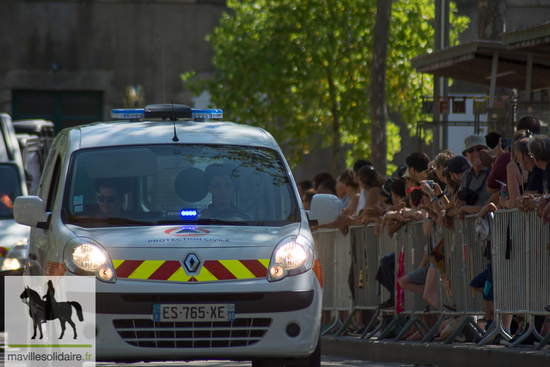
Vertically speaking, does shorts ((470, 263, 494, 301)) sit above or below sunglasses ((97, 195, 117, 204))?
below

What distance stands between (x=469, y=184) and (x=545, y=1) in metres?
24.6

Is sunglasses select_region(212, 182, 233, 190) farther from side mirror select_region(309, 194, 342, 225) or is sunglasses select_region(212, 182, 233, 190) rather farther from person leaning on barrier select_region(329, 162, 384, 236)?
person leaning on barrier select_region(329, 162, 384, 236)

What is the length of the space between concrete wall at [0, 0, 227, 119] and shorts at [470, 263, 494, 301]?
904 inches

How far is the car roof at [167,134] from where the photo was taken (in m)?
7.90

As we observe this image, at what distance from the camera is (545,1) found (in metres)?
32.9

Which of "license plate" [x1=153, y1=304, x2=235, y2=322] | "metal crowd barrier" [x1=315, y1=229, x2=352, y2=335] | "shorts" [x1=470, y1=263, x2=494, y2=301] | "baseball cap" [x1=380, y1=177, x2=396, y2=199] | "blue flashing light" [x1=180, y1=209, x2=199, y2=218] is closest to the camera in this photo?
"license plate" [x1=153, y1=304, x2=235, y2=322]

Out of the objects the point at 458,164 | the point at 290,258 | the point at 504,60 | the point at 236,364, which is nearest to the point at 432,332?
the point at 458,164

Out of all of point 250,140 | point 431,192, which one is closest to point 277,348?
point 250,140

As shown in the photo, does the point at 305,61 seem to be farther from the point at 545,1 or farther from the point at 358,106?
the point at 545,1

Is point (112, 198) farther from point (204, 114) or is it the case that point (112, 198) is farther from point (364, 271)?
point (364, 271)

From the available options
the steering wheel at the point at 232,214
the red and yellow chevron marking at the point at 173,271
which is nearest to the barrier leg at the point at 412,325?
the steering wheel at the point at 232,214

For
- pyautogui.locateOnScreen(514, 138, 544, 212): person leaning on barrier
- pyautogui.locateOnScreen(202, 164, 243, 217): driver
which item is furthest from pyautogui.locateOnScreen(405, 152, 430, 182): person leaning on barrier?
pyautogui.locateOnScreen(202, 164, 243, 217): driver

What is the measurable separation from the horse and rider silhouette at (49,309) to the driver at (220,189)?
47.6 inches

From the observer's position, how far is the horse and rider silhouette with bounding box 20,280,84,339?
268 inches
